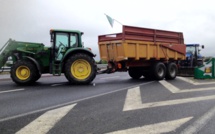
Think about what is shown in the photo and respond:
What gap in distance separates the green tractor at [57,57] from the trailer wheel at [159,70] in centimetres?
366

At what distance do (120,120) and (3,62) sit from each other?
7.63 m

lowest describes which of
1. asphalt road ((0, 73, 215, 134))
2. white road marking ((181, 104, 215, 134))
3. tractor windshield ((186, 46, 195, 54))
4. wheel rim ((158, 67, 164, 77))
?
white road marking ((181, 104, 215, 134))

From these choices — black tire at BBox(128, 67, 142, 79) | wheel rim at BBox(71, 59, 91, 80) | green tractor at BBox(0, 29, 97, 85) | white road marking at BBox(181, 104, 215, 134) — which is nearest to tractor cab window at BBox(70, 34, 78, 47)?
green tractor at BBox(0, 29, 97, 85)

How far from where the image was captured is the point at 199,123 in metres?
4.68

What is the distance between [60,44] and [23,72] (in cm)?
199

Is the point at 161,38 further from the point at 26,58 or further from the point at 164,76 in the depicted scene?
the point at 26,58

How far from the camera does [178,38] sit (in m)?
14.8

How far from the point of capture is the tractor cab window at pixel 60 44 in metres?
11.2

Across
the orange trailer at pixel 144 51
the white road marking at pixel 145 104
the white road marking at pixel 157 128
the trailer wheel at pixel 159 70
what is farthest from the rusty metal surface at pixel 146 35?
the white road marking at pixel 157 128

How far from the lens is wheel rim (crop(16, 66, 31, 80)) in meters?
10.5

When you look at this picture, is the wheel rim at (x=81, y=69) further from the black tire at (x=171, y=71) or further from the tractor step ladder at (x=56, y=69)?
the black tire at (x=171, y=71)

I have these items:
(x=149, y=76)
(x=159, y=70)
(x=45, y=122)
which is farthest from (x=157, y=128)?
(x=149, y=76)

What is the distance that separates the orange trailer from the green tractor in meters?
1.61

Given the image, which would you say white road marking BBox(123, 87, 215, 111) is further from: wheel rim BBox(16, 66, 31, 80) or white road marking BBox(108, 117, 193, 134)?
wheel rim BBox(16, 66, 31, 80)
